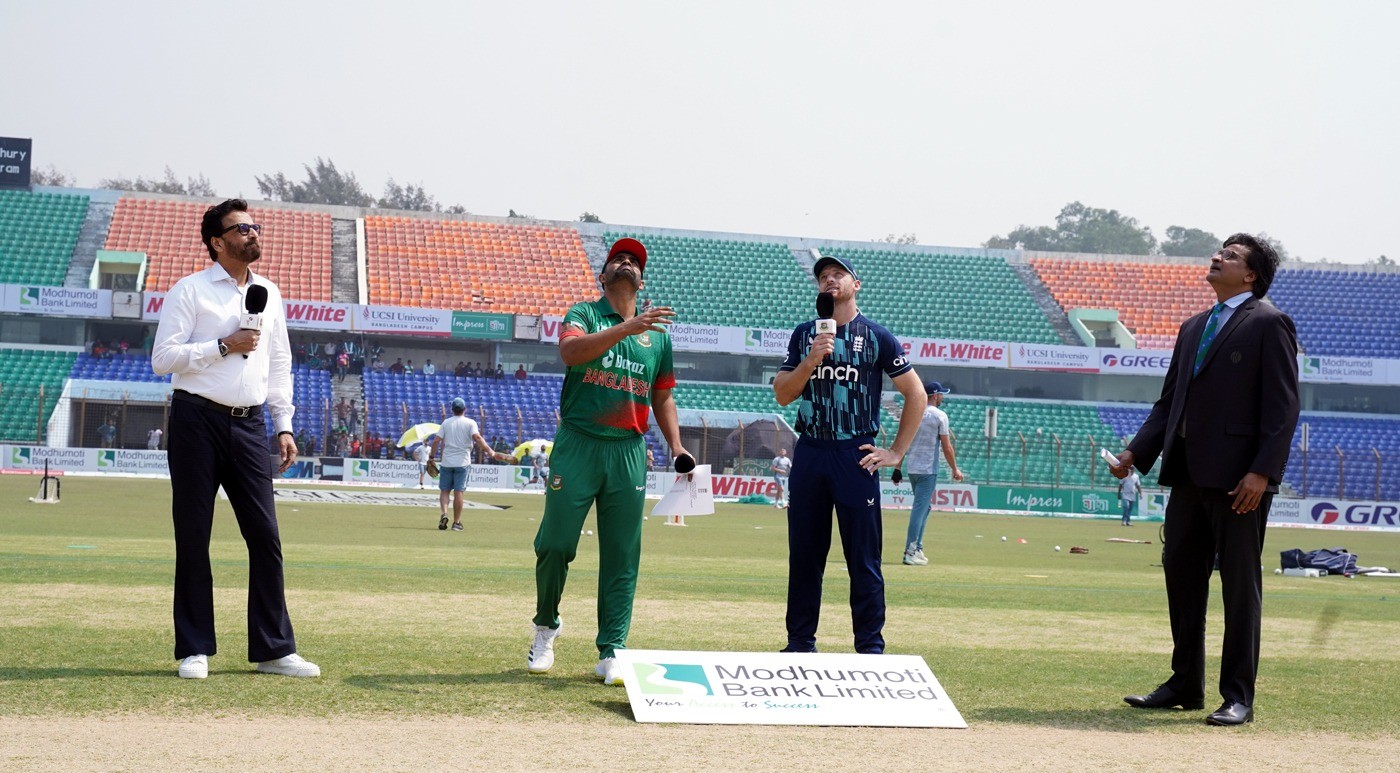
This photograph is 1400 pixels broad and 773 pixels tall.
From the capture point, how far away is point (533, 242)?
5834cm

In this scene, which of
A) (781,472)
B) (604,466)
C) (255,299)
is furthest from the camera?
(781,472)

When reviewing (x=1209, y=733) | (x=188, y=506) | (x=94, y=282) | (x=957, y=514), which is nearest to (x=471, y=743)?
(x=188, y=506)

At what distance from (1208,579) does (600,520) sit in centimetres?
289

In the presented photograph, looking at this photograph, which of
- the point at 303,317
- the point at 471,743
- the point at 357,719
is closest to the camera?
the point at 471,743

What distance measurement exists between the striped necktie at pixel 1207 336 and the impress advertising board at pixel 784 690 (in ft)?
6.32

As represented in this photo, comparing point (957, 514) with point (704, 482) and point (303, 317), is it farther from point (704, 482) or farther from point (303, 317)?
point (704, 482)

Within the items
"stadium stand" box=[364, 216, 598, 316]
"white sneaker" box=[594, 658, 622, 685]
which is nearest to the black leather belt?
"white sneaker" box=[594, 658, 622, 685]

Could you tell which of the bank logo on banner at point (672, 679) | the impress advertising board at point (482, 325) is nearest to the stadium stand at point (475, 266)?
the impress advertising board at point (482, 325)

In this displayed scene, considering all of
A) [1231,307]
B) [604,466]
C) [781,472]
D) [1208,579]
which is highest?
[1231,307]

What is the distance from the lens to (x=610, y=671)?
6.55 m

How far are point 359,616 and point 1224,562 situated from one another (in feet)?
17.0

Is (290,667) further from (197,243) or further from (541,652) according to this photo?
(197,243)

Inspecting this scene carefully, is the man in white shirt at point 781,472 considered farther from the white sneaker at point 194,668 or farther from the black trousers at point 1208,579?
the white sneaker at point 194,668

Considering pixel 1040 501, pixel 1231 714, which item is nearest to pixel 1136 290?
pixel 1040 501
